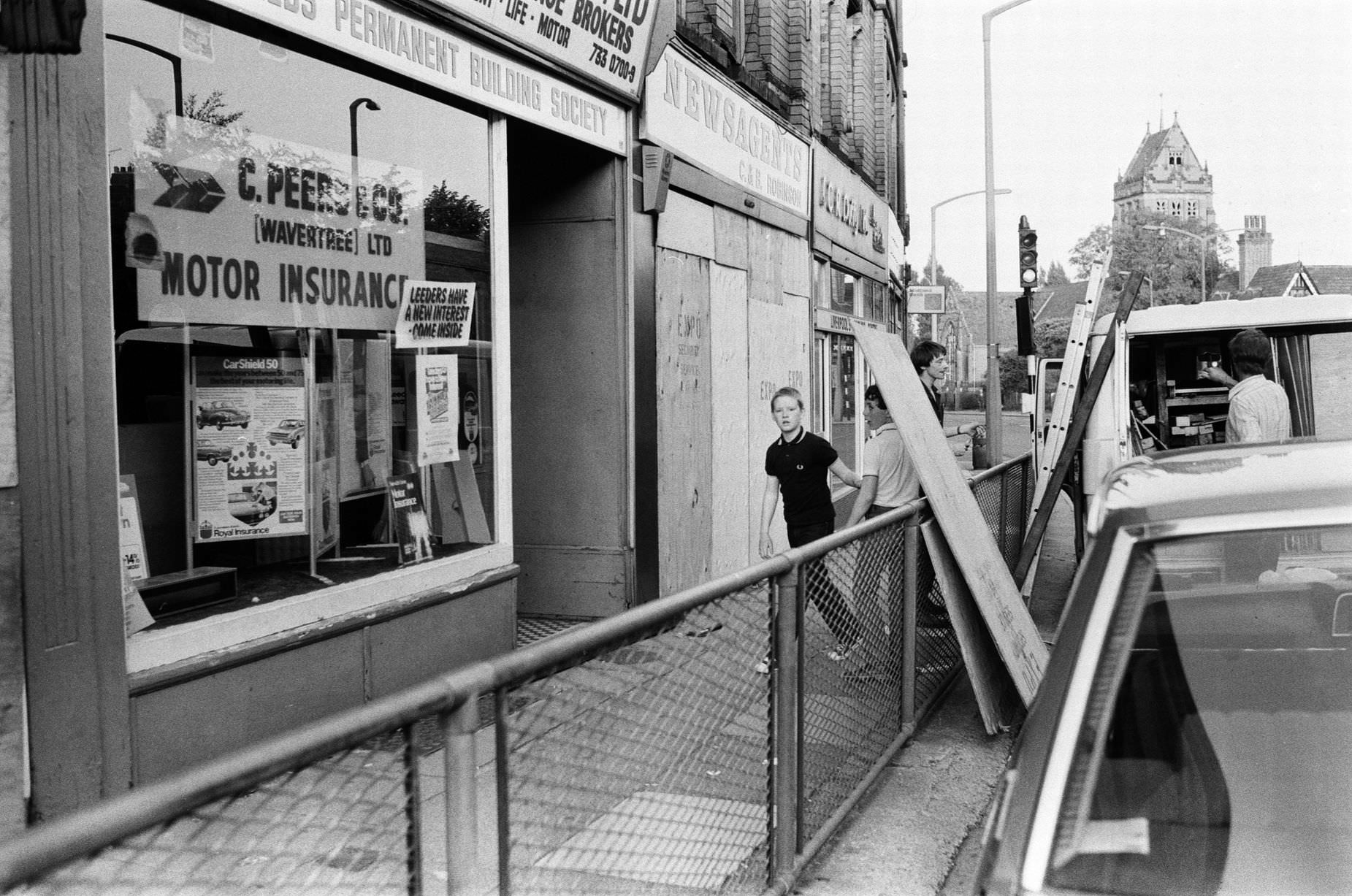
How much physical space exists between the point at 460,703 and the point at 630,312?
6575mm

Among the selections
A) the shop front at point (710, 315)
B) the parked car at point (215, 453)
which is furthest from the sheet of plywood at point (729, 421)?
the parked car at point (215, 453)

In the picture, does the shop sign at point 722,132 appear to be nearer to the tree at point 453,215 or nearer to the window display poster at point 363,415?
the tree at point 453,215

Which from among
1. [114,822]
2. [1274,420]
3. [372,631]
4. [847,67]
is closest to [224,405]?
[372,631]

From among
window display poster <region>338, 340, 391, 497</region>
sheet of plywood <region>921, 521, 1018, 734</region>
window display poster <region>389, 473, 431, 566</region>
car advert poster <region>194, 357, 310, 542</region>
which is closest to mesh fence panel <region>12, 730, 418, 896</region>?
car advert poster <region>194, 357, 310, 542</region>

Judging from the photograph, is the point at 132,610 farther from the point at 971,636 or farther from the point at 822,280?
the point at 822,280

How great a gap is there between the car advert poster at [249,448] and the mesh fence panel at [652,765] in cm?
289

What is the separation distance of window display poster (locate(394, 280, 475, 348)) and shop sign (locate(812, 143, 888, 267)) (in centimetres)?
820

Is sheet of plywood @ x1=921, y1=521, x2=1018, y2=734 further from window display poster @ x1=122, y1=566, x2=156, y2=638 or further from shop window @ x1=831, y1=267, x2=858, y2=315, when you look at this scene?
shop window @ x1=831, y1=267, x2=858, y2=315

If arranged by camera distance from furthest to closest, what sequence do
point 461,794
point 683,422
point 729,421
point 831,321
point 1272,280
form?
point 1272,280 < point 831,321 < point 729,421 < point 683,422 < point 461,794

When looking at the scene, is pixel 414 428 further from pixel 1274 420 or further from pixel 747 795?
pixel 1274 420

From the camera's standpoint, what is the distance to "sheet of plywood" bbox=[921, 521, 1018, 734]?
18.6 feet

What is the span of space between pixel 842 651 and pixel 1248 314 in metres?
5.38

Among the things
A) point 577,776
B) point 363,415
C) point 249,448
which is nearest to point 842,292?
point 363,415

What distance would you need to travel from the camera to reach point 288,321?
5660 millimetres
